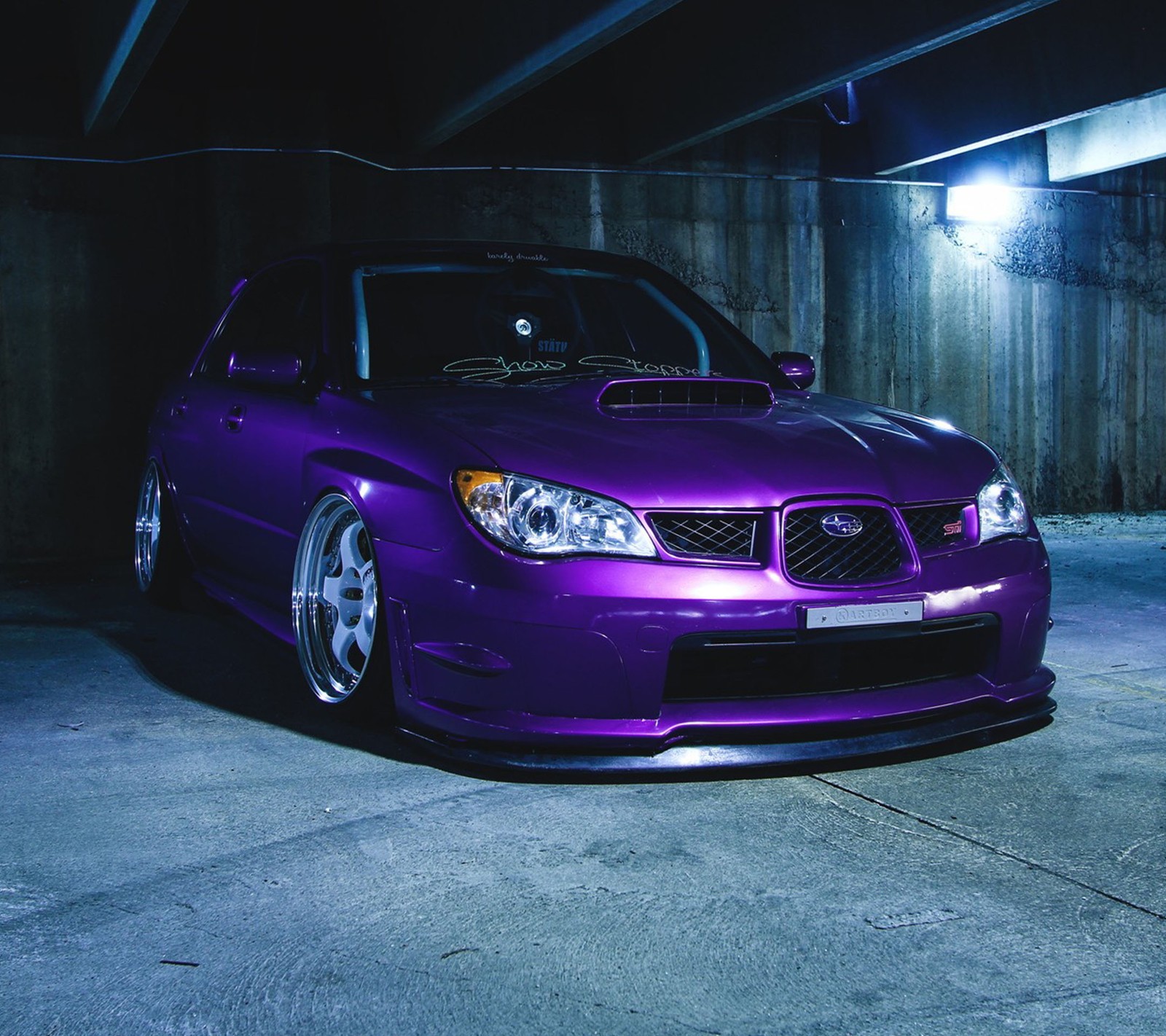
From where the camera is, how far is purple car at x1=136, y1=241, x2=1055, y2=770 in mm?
3299

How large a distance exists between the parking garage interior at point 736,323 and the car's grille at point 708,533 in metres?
0.54

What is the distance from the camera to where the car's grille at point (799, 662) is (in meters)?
3.30

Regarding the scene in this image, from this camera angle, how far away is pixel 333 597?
14.1 ft

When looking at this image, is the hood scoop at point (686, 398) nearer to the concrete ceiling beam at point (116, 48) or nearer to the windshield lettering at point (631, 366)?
the windshield lettering at point (631, 366)

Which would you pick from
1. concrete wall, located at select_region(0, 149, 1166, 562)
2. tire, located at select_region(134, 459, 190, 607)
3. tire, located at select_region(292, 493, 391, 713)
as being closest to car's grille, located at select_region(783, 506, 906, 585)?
tire, located at select_region(292, 493, 391, 713)

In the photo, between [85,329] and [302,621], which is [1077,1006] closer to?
[302,621]

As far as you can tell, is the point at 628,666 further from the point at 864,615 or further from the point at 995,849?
the point at 995,849

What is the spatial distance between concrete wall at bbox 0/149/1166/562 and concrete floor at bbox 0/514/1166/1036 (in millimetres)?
5310

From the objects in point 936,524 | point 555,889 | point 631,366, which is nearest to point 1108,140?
point 631,366

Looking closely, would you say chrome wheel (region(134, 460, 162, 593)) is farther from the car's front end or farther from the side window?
the car's front end

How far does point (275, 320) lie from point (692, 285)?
5.92 m

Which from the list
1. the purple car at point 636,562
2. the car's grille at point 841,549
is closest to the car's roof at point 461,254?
the purple car at point 636,562

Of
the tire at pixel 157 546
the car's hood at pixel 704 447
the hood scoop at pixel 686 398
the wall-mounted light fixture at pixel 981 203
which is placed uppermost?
the wall-mounted light fixture at pixel 981 203

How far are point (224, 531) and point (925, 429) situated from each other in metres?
2.71
